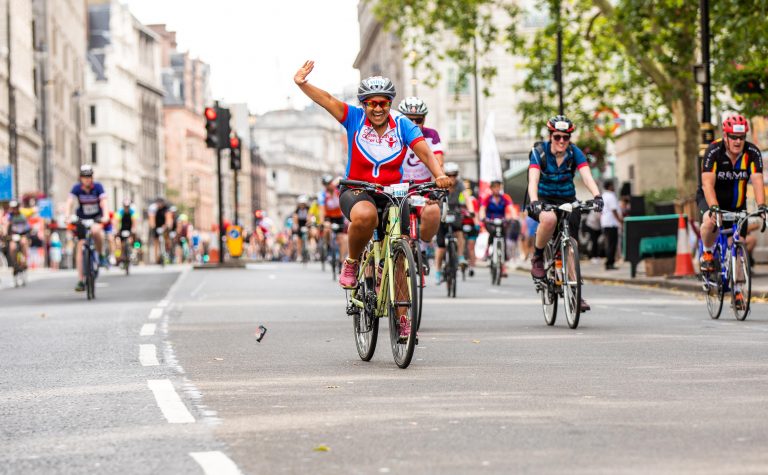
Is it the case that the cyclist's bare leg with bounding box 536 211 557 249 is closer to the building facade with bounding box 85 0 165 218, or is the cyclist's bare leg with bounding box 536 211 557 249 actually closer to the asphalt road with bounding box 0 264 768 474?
the asphalt road with bounding box 0 264 768 474

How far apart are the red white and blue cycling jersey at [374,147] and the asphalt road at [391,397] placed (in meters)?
1.26

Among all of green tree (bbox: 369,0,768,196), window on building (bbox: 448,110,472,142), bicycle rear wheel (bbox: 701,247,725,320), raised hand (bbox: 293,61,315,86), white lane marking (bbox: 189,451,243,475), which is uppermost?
window on building (bbox: 448,110,472,142)

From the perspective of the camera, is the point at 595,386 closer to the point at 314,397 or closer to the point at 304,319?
the point at 314,397

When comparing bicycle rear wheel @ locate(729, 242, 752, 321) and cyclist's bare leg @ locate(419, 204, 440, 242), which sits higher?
cyclist's bare leg @ locate(419, 204, 440, 242)

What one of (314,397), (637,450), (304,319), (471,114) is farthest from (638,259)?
(471,114)

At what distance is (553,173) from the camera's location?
1539 centimetres

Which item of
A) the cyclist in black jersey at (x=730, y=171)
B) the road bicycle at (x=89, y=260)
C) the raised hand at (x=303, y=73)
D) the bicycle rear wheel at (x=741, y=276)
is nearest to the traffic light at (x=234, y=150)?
the road bicycle at (x=89, y=260)

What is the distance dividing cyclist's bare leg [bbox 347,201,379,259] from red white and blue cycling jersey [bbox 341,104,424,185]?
0.31m

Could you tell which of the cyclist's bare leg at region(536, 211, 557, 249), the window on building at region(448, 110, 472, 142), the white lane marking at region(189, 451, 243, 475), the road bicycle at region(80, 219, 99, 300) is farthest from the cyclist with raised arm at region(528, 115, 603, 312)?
the window on building at region(448, 110, 472, 142)

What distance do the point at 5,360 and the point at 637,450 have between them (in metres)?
6.63

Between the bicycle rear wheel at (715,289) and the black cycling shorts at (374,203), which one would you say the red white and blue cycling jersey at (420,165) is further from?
the black cycling shorts at (374,203)

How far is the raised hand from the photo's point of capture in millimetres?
11266

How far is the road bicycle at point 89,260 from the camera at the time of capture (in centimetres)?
2341

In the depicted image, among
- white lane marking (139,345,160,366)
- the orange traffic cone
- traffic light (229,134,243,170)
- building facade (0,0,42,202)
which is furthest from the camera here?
building facade (0,0,42,202)
